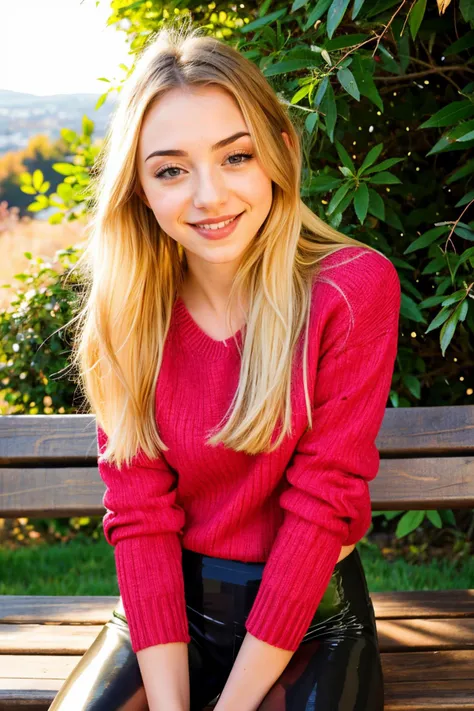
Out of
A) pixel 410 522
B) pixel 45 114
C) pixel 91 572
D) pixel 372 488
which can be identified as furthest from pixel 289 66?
pixel 45 114

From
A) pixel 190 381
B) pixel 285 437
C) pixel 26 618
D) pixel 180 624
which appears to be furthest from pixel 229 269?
pixel 26 618

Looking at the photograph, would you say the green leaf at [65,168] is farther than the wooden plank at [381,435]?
Yes

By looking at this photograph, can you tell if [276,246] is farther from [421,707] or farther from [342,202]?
[421,707]

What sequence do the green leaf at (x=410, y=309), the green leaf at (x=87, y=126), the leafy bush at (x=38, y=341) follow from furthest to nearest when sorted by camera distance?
the leafy bush at (x=38, y=341) → the green leaf at (x=87, y=126) → the green leaf at (x=410, y=309)

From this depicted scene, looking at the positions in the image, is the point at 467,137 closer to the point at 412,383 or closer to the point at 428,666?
the point at 412,383

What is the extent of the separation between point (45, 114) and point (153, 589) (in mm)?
4517

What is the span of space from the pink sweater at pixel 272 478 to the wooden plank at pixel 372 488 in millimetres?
499

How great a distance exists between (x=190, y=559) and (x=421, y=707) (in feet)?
1.94

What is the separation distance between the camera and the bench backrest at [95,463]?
249 cm

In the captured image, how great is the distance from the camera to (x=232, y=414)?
1.94m

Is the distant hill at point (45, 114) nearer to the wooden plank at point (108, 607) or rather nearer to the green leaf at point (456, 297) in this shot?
the green leaf at point (456, 297)

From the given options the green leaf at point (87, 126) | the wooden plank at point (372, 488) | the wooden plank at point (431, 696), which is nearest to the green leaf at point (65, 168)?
the green leaf at point (87, 126)

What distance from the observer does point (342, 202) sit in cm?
247

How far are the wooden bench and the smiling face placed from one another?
0.83m
